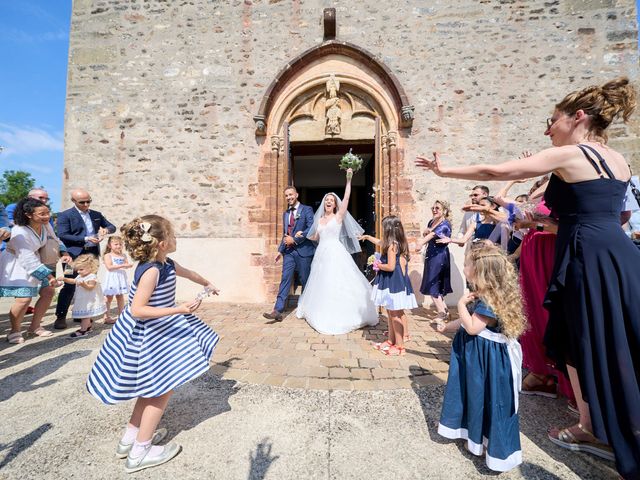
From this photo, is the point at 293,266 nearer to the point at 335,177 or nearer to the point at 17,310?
the point at 17,310

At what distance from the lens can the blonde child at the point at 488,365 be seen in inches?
69.3

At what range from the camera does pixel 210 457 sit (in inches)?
73.0

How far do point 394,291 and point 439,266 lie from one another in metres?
1.70

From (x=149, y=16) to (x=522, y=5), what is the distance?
7641 mm

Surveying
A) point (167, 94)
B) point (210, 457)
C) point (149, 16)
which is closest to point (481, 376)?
point (210, 457)

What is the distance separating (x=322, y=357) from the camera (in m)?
3.38

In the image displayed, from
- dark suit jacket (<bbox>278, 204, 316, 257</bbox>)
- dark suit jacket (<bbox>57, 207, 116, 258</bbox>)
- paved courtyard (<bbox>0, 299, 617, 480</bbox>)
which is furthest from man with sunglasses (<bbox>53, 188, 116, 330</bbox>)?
dark suit jacket (<bbox>278, 204, 316, 257</bbox>)

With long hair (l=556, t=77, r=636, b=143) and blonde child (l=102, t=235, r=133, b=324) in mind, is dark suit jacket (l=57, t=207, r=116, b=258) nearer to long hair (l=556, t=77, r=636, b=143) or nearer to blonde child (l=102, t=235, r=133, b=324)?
blonde child (l=102, t=235, r=133, b=324)

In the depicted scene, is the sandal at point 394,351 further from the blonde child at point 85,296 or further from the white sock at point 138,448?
the blonde child at point 85,296

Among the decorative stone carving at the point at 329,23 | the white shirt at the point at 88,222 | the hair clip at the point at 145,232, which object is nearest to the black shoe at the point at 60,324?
the white shirt at the point at 88,222

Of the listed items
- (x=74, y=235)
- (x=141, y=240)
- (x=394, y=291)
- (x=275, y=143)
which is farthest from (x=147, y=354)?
(x=275, y=143)

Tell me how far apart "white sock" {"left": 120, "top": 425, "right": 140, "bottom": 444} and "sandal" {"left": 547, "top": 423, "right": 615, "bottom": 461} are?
8.73 ft

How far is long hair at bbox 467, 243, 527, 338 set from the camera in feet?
6.11

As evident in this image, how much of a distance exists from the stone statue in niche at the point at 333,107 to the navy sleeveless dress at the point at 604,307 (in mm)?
5047
